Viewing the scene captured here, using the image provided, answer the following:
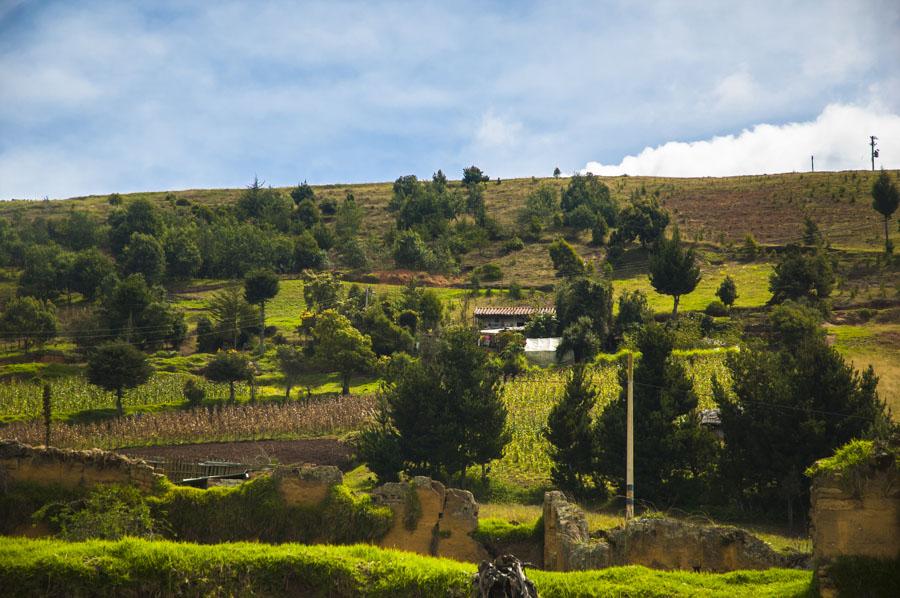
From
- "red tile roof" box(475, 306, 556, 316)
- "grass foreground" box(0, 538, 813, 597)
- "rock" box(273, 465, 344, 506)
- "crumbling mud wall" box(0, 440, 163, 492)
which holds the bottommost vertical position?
"grass foreground" box(0, 538, 813, 597)

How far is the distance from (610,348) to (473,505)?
124ft

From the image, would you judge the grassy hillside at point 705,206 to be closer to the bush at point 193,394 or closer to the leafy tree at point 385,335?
the leafy tree at point 385,335

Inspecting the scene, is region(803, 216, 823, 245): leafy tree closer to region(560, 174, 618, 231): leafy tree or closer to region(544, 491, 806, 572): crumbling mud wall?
region(560, 174, 618, 231): leafy tree

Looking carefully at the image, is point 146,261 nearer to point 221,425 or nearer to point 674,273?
point 221,425

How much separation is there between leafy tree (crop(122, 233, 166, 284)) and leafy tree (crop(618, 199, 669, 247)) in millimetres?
43512

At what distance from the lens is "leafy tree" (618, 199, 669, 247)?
86.4 meters

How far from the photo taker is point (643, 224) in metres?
86.6

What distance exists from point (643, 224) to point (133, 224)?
53.6 metres

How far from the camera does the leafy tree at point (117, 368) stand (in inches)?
1917

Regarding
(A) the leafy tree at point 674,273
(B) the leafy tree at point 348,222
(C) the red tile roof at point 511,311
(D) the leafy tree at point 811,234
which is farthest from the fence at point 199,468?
(B) the leafy tree at point 348,222

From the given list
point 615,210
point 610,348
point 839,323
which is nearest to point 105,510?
point 610,348

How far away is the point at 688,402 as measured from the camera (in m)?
31.6

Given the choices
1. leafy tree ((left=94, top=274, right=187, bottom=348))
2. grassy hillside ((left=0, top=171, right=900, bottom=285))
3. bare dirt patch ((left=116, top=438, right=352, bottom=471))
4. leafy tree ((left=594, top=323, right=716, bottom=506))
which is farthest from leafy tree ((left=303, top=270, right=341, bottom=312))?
leafy tree ((left=594, top=323, right=716, bottom=506))

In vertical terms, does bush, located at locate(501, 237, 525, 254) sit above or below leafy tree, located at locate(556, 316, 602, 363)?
above
